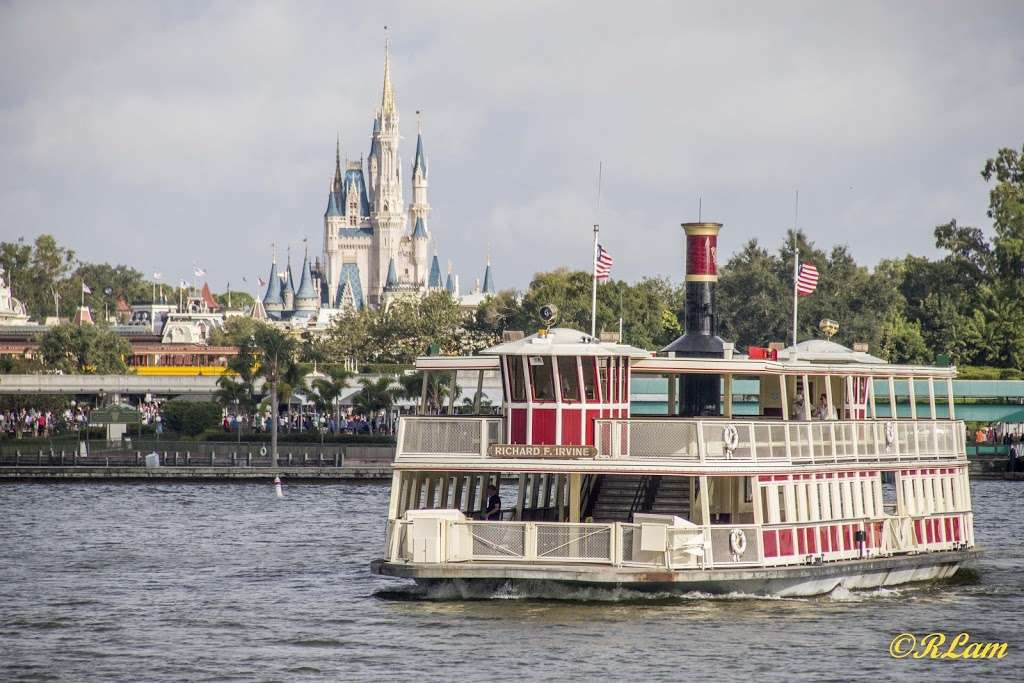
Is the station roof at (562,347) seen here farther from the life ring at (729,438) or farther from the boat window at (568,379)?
the life ring at (729,438)

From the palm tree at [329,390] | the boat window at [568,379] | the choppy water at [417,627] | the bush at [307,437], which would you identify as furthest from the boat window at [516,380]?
the palm tree at [329,390]

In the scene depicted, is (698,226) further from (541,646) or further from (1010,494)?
(1010,494)

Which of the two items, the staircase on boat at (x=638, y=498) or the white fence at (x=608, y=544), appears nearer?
the white fence at (x=608, y=544)

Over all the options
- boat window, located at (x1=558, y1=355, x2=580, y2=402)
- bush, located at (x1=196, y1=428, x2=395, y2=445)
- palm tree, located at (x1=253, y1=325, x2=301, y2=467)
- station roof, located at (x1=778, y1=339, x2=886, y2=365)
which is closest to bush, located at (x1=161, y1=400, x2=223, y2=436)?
bush, located at (x1=196, y1=428, x2=395, y2=445)

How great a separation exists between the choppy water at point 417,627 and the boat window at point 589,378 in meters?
3.81

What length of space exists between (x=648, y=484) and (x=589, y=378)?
12.4ft

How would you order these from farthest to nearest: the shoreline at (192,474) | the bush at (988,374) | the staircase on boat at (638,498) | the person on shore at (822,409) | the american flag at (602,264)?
the bush at (988,374), the shoreline at (192,474), the american flag at (602,264), the person on shore at (822,409), the staircase on boat at (638,498)

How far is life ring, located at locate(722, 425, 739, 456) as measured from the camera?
3669 cm

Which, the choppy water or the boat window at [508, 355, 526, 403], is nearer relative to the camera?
the choppy water

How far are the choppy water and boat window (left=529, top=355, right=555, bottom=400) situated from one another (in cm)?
381

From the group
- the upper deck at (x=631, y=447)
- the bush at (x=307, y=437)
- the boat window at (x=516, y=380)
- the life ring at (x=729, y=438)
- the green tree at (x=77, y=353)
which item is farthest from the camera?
the green tree at (x=77, y=353)

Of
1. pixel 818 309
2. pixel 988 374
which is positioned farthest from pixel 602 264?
pixel 818 309

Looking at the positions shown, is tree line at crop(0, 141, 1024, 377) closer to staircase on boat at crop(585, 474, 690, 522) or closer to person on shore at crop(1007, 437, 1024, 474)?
person on shore at crop(1007, 437, 1024, 474)

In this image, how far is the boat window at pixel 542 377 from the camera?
37312 mm
